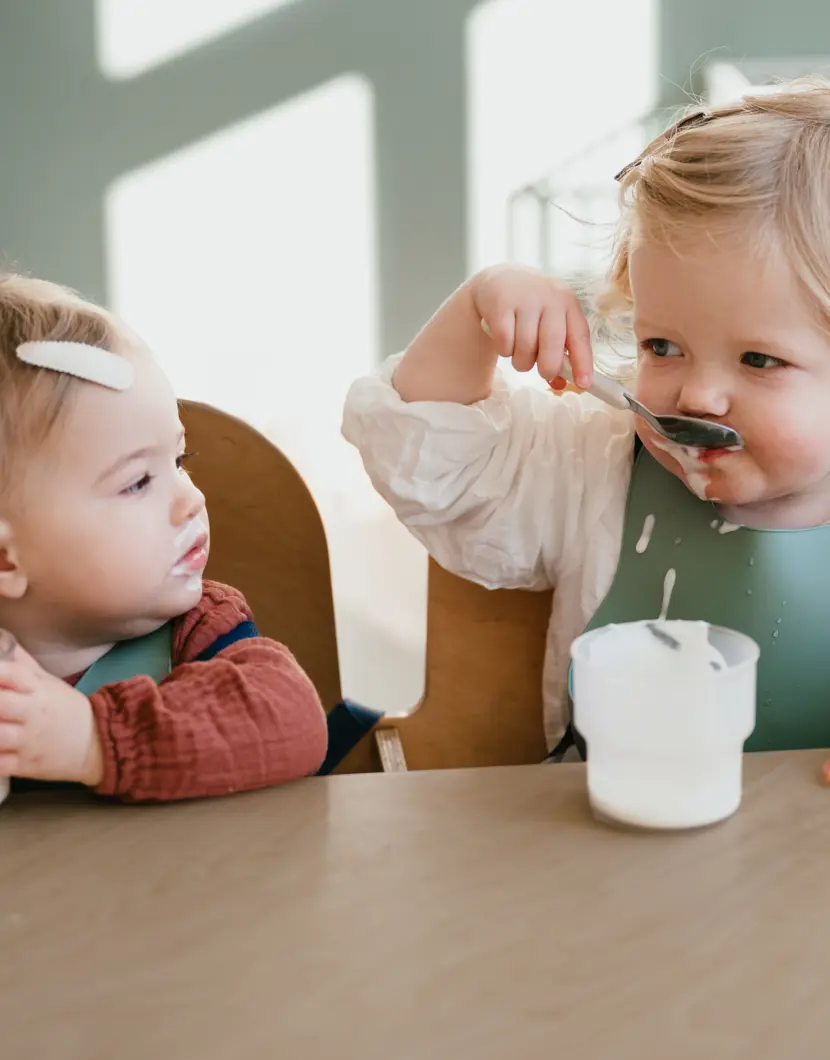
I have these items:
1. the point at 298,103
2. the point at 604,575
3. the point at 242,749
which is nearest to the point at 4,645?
the point at 242,749

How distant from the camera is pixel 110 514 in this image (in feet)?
2.32

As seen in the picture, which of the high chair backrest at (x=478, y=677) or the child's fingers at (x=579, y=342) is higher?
the child's fingers at (x=579, y=342)

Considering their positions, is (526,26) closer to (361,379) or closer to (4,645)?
(361,379)

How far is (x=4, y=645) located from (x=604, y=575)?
1.67ft

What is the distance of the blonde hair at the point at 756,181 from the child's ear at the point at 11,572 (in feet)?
1.63

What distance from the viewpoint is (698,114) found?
868mm

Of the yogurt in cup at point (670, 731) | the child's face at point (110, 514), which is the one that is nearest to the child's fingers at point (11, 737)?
the child's face at point (110, 514)

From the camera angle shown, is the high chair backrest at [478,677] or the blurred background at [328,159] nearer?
the high chair backrest at [478,677]

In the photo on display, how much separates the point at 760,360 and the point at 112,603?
48 cm

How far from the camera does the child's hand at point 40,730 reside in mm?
596

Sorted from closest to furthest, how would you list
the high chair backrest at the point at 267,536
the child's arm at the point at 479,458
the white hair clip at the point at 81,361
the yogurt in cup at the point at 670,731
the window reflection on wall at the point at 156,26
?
the yogurt in cup at the point at 670,731 < the white hair clip at the point at 81,361 < the child's arm at the point at 479,458 < the high chair backrest at the point at 267,536 < the window reflection on wall at the point at 156,26

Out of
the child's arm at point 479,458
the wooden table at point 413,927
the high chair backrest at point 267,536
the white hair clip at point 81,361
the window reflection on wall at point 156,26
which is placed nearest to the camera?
the wooden table at point 413,927

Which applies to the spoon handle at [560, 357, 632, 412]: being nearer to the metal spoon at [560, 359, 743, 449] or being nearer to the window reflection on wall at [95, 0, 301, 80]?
the metal spoon at [560, 359, 743, 449]

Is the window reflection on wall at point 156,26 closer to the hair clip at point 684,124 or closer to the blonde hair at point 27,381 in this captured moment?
the hair clip at point 684,124
